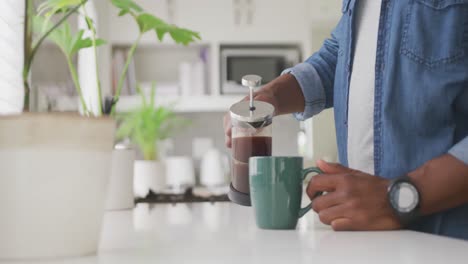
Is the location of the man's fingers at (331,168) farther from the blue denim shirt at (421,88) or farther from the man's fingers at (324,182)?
the blue denim shirt at (421,88)

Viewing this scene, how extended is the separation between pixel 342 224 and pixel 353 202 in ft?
0.13

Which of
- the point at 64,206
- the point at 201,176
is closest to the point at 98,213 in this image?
the point at 64,206

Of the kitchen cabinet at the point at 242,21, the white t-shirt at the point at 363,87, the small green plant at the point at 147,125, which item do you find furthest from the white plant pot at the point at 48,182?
the kitchen cabinet at the point at 242,21

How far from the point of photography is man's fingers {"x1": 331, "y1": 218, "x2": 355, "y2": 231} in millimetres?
852

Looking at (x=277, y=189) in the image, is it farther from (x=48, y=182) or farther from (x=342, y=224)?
(x=48, y=182)

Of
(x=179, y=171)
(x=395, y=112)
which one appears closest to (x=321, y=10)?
(x=179, y=171)

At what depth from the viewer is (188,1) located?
4.02 meters

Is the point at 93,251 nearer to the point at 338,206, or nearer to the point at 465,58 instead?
the point at 338,206

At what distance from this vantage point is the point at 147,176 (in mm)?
1976

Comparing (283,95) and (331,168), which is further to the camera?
(283,95)

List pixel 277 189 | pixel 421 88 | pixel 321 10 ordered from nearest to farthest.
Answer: pixel 277 189
pixel 421 88
pixel 321 10

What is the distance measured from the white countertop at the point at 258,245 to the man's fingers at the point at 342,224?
15mm

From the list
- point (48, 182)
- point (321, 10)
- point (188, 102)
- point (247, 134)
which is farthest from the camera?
point (188, 102)

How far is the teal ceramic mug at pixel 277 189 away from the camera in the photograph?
2.75 feet
